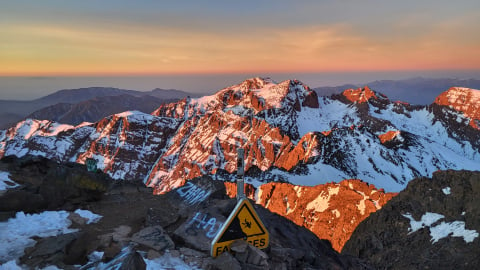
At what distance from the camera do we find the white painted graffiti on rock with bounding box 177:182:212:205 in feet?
58.3

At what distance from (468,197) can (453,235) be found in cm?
1371

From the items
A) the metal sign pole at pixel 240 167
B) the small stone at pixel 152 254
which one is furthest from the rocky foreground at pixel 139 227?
the metal sign pole at pixel 240 167

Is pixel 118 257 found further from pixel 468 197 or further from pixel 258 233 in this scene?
pixel 468 197

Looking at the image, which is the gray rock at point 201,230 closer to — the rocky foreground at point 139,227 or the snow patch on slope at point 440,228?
the rocky foreground at point 139,227

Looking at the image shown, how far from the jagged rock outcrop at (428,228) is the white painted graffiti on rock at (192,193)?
5888 cm

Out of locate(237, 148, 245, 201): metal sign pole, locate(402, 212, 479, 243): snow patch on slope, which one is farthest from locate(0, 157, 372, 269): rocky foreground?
locate(402, 212, 479, 243): snow patch on slope

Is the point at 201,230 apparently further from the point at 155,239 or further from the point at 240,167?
the point at 240,167

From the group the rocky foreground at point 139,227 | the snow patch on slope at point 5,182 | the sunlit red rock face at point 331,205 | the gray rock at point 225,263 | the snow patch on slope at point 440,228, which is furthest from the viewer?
the sunlit red rock face at point 331,205

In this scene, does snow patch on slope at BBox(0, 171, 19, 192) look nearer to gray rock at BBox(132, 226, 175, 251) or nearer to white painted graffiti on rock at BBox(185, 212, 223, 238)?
gray rock at BBox(132, 226, 175, 251)

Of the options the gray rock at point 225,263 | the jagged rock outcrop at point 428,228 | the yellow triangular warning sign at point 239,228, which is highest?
the yellow triangular warning sign at point 239,228

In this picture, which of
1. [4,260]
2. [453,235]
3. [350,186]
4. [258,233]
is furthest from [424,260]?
[4,260]

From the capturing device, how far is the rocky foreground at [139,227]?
998 centimetres

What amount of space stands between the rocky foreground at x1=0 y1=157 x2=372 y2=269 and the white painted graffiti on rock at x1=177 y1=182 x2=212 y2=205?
2.4 inches

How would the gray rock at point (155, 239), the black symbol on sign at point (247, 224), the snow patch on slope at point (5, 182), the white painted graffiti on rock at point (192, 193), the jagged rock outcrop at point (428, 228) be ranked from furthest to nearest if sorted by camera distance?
1. the jagged rock outcrop at point (428, 228)
2. the snow patch on slope at point (5, 182)
3. the white painted graffiti on rock at point (192, 193)
4. the gray rock at point (155, 239)
5. the black symbol on sign at point (247, 224)
